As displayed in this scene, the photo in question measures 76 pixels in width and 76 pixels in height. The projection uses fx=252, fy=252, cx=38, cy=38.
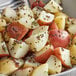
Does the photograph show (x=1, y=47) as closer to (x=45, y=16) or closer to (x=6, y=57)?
(x=6, y=57)

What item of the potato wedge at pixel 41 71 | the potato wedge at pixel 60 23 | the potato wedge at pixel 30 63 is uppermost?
the potato wedge at pixel 60 23

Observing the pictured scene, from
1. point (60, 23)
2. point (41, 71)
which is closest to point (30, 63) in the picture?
point (41, 71)

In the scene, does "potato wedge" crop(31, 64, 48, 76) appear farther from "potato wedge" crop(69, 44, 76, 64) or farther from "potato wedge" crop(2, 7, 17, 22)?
"potato wedge" crop(2, 7, 17, 22)

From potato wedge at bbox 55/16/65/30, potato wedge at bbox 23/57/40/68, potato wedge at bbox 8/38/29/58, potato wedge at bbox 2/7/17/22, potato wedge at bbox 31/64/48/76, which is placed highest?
potato wedge at bbox 2/7/17/22

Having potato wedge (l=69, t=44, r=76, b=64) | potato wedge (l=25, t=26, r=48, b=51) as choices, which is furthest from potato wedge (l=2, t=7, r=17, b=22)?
potato wedge (l=69, t=44, r=76, b=64)

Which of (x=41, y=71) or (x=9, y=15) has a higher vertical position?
(x=9, y=15)

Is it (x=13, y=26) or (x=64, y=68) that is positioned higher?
(x=13, y=26)

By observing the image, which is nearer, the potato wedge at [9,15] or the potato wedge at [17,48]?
the potato wedge at [17,48]

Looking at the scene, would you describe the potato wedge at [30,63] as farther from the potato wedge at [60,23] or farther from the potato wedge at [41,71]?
the potato wedge at [60,23]

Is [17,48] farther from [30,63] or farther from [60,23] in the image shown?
[60,23]

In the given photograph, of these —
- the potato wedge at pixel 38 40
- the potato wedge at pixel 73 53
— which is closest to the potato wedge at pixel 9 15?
the potato wedge at pixel 38 40

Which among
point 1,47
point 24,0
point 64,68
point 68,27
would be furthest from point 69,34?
point 24,0
